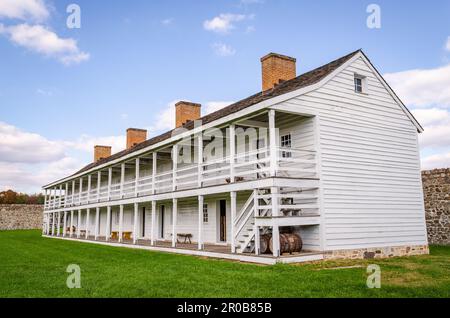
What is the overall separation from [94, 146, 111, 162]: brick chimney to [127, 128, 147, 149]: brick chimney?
22.2 ft

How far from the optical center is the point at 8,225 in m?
50.0

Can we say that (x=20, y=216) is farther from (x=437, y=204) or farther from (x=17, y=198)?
(x=437, y=204)

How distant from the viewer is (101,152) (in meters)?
42.3

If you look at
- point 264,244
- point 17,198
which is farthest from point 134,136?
point 17,198

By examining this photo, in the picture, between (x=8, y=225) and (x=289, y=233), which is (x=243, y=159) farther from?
(x=8, y=225)

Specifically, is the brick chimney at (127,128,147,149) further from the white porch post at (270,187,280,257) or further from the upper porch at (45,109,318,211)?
the white porch post at (270,187,280,257)

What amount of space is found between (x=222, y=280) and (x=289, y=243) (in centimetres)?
429

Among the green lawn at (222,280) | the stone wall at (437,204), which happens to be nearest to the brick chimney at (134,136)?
the stone wall at (437,204)

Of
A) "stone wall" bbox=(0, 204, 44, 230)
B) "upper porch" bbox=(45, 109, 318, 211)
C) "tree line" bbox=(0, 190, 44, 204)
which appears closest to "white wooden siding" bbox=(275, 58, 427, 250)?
"upper porch" bbox=(45, 109, 318, 211)

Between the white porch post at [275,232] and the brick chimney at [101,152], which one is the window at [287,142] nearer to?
the white porch post at [275,232]

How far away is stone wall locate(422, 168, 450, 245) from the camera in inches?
787

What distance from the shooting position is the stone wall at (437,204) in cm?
1998
